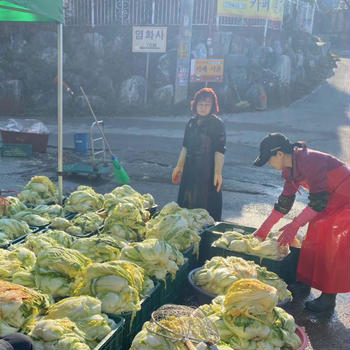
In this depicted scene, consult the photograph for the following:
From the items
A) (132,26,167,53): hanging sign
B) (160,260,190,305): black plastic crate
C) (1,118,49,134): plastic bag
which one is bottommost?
(160,260,190,305): black plastic crate

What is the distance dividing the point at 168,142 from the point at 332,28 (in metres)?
30.4

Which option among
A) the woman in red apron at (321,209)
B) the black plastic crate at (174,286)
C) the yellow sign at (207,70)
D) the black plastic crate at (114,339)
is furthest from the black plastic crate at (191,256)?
the yellow sign at (207,70)

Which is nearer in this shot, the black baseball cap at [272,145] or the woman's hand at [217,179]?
the black baseball cap at [272,145]

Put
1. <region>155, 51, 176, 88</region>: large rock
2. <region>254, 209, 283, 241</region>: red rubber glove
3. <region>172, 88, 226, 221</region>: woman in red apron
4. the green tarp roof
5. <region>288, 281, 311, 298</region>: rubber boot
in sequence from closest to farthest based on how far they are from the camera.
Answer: the green tarp roof, <region>254, 209, 283, 241</region>: red rubber glove, <region>288, 281, 311, 298</region>: rubber boot, <region>172, 88, 226, 221</region>: woman in red apron, <region>155, 51, 176, 88</region>: large rock

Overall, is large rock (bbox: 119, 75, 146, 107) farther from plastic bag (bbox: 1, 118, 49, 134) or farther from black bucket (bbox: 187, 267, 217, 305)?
black bucket (bbox: 187, 267, 217, 305)

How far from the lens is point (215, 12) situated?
837 inches

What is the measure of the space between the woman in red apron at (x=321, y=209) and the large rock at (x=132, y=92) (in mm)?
16402

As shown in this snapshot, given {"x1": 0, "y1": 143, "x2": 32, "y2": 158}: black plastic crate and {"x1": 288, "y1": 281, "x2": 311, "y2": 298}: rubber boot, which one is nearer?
{"x1": 288, "y1": 281, "x2": 311, "y2": 298}: rubber boot

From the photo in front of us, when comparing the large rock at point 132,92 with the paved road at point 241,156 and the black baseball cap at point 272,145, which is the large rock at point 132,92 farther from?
the black baseball cap at point 272,145

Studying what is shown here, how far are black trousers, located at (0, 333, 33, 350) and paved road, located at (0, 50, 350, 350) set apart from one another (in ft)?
9.78

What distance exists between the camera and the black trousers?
2326 mm

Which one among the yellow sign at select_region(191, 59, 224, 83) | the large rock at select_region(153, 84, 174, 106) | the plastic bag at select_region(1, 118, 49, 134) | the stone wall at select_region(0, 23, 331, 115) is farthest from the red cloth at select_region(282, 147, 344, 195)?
the large rock at select_region(153, 84, 174, 106)

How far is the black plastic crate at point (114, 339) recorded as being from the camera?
2.78 m

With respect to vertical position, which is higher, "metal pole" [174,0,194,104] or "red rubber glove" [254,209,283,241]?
"metal pole" [174,0,194,104]
